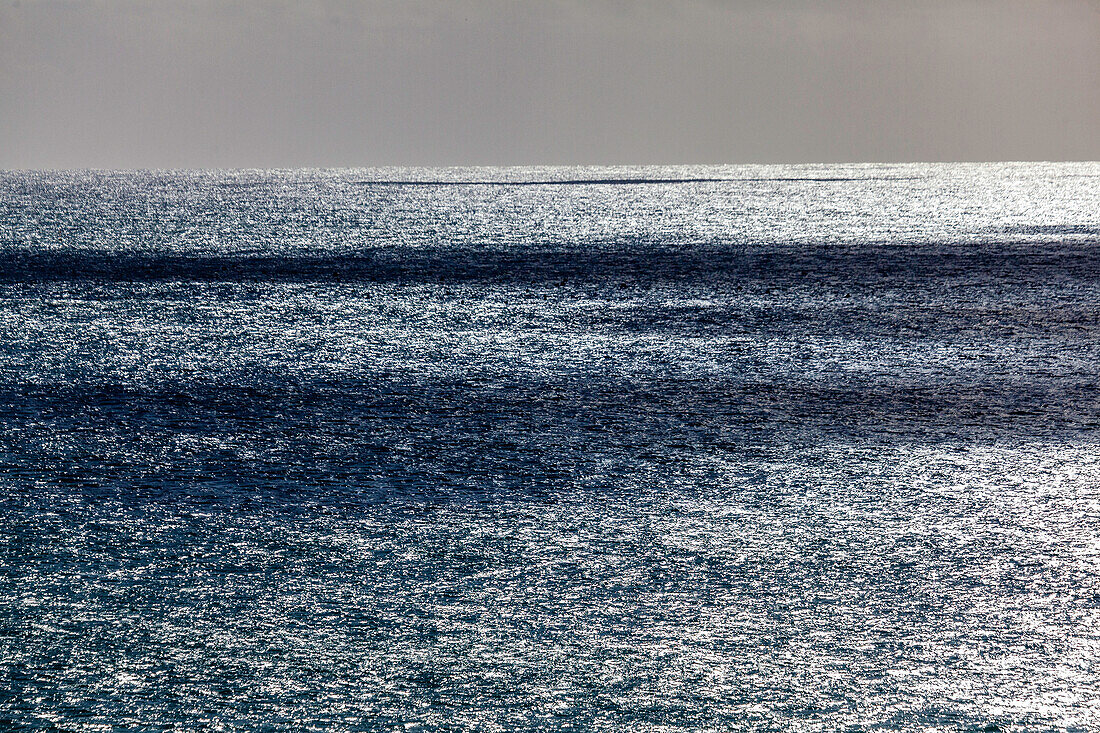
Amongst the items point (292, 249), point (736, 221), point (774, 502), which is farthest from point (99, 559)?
point (736, 221)

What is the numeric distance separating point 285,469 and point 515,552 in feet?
2.97

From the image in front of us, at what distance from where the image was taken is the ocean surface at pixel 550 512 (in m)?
1.84

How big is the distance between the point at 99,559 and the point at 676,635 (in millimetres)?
1092

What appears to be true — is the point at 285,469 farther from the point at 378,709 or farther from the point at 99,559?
the point at 378,709

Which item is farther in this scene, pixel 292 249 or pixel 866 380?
pixel 292 249

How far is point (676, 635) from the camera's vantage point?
6.68 ft

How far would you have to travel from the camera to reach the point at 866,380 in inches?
175

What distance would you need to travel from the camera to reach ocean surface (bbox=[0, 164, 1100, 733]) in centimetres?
184

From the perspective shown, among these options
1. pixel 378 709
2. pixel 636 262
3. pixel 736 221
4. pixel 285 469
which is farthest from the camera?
pixel 736 221

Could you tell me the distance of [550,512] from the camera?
2.78 meters

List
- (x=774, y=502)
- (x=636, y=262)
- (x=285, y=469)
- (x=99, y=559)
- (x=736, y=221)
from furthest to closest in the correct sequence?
(x=736, y=221), (x=636, y=262), (x=285, y=469), (x=774, y=502), (x=99, y=559)

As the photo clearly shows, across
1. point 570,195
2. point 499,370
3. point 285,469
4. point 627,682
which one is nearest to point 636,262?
point 499,370

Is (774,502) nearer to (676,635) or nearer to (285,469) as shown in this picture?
(676,635)

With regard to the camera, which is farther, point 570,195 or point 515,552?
point 570,195
